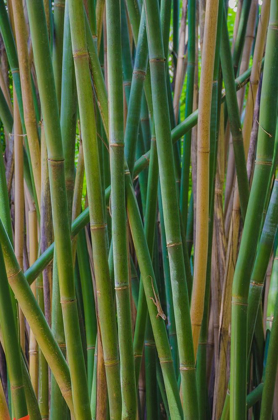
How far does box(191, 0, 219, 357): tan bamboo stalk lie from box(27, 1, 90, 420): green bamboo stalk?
150 millimetres

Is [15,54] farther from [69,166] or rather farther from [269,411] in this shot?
[269,411]

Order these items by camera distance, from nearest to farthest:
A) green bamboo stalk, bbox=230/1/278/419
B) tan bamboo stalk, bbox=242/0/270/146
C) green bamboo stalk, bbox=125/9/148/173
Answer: green bamboo stalk, bbox=230/1/278/419 → green bamboo stalk, bbox=125/9/148/173 → tan bamboo stalk, bbox=242/0/270/146

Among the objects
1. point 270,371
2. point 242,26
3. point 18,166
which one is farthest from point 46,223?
point 242,26

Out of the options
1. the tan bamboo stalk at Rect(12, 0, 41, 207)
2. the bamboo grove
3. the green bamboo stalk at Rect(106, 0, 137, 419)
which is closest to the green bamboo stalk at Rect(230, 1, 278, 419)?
the bamboo grove

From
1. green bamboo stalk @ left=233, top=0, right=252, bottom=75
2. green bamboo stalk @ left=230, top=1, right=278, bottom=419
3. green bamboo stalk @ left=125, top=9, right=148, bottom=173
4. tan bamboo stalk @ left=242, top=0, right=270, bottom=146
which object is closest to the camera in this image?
green bamboo stalk @ left=230, top=1, right=278, bottom=419

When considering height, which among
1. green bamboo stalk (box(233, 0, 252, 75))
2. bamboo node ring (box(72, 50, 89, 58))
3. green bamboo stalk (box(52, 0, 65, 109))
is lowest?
bamboo node ring (box(72, 50, 89, 58))

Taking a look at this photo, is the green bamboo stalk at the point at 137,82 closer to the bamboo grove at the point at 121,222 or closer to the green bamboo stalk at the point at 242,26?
the bamboo grove at the point at 121,222

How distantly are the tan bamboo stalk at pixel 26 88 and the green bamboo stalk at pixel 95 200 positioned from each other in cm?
16

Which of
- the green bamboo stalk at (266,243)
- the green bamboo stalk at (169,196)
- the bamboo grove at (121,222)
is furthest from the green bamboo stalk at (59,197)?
the green bamboo stalk at (266,243)

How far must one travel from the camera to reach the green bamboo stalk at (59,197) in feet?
1.68

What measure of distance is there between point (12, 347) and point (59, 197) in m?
0.18

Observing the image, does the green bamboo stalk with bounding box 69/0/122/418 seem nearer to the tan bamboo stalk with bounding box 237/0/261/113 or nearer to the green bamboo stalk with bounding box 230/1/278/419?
the green bamboo stalk with bounding box 230/1/278/419

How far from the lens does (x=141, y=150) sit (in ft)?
2.69

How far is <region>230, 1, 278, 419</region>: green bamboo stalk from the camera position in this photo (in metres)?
0.50
